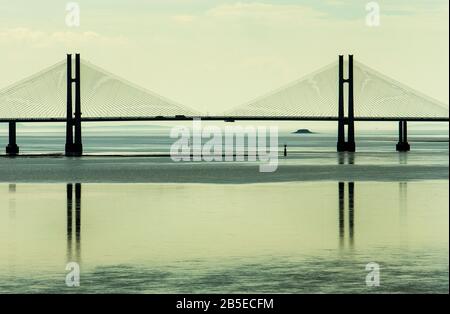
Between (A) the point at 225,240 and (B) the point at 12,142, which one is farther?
(B) the point at 12,142

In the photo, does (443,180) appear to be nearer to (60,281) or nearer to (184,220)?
(184,220)

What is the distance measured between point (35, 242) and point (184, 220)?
21.6 feet

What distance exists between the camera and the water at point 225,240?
625 inches

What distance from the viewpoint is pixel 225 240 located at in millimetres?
21984

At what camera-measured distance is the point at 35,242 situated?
2134 centimetres

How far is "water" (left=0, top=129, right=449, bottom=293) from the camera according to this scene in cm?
1588
